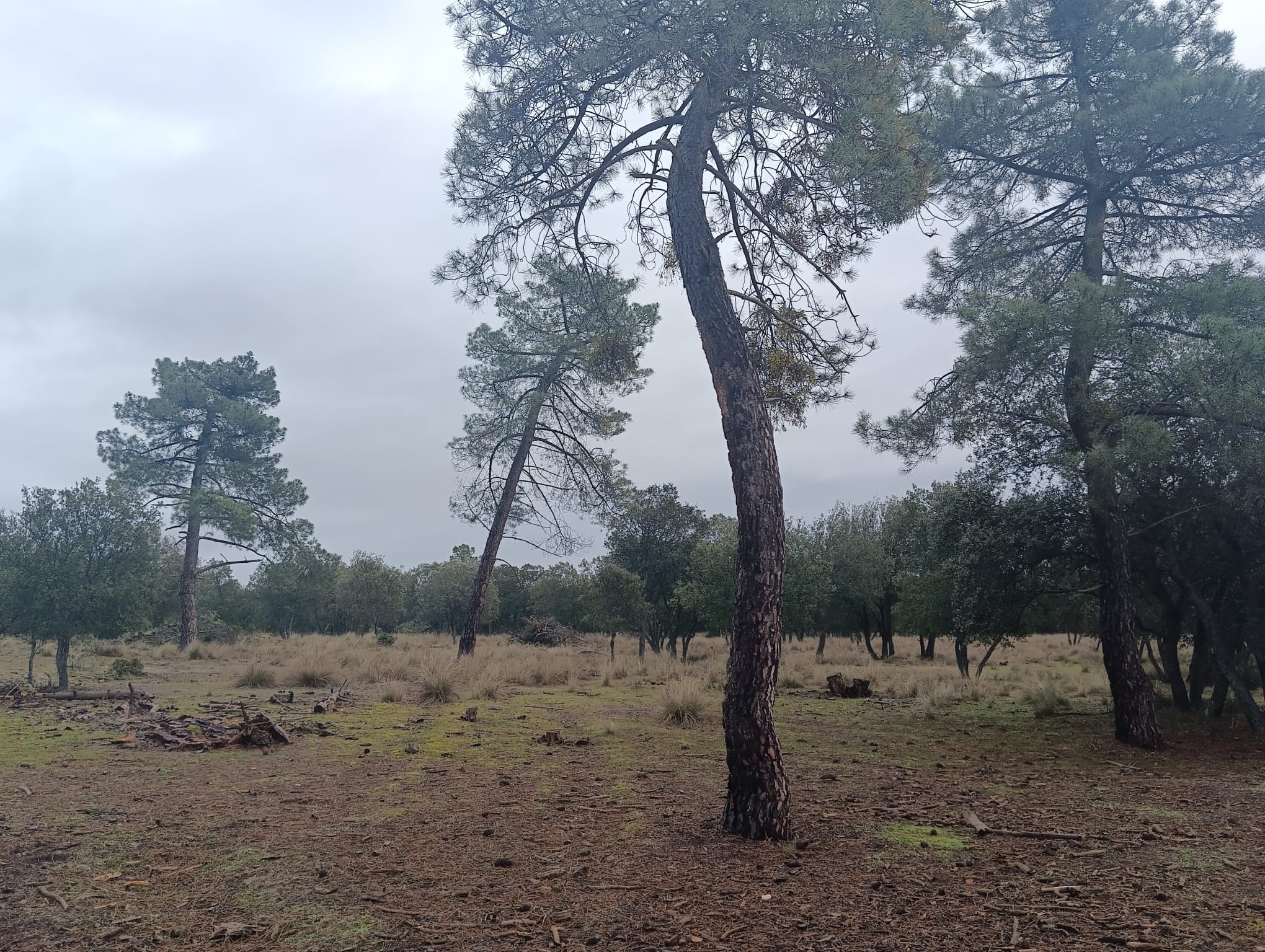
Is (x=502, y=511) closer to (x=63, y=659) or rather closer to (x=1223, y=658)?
(x=63, y=659)

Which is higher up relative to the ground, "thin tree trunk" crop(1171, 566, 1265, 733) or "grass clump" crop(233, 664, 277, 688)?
"thin tree trunk" crop(1171, 566, 1265, 733)

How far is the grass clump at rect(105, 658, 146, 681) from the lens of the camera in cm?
1579

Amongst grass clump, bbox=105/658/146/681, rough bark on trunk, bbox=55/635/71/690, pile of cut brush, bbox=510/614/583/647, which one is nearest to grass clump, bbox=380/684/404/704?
rough bark on trunk, bbox=55/635/71/690

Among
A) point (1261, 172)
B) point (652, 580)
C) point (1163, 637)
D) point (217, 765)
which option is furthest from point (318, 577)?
point (1261, 172)

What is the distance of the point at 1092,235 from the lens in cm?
1083

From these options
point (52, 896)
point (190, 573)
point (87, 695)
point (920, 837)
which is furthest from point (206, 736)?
point (190, 573)

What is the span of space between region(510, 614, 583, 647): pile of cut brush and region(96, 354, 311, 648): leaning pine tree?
10.9m

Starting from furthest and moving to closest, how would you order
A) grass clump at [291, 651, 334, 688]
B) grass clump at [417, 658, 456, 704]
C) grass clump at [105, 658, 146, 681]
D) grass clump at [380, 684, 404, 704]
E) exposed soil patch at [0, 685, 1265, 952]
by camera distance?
grass clump at [105, 658, 146, 681] < grass clump at [291, 651, 334, 688] < grass clump at [417, 658, 456, 704] < grass clump at [380, 684, 404, 704] < exposed soil patch at [0, 685, 1265, 952]

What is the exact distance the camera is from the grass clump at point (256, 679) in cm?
1473

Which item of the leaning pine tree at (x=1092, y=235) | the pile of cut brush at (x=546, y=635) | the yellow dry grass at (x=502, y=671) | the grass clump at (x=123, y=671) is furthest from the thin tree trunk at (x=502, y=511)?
the pile of cut brush at (x=546, y=635)

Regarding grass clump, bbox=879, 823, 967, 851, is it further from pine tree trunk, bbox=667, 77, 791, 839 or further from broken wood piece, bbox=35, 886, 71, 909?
broken wood piece, bbox=35, 886, 71, 909

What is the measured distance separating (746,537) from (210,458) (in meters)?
31.5

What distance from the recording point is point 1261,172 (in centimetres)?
1005

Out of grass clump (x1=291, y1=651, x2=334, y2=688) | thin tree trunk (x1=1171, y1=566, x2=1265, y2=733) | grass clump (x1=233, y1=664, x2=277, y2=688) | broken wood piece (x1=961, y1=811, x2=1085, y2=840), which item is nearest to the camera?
broken wood piece (x1=961, y1=811, x2=1085, y2=840)
